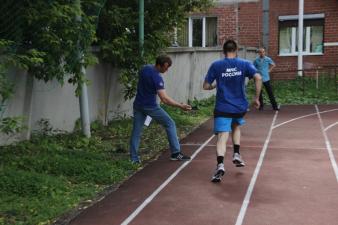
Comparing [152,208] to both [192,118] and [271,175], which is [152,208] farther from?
[192,118]

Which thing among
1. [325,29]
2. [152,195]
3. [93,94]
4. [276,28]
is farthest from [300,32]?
[152,195]

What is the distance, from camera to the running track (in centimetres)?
566

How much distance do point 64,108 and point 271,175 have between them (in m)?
4.41

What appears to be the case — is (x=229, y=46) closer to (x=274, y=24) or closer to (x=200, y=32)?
(x=274, y=24)

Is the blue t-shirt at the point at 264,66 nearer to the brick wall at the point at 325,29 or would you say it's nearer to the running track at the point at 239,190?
the running track at the point at 239,190

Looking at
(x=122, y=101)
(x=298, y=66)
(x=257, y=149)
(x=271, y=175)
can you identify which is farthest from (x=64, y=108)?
(x=298, y=66)

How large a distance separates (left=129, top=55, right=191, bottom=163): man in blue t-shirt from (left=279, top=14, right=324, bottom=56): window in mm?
15775

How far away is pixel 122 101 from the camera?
12422mm

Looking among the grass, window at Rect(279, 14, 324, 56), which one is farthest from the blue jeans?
window at Rect(279, 14, 324, 56)

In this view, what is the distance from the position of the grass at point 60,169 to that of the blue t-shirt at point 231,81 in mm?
1714

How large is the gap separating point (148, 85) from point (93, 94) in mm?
3374

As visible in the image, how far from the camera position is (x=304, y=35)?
904 inches

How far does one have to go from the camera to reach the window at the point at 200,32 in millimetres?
24156

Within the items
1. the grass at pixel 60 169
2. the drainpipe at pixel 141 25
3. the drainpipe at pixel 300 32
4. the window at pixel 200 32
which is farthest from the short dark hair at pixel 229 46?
the window at pixel 200 32
